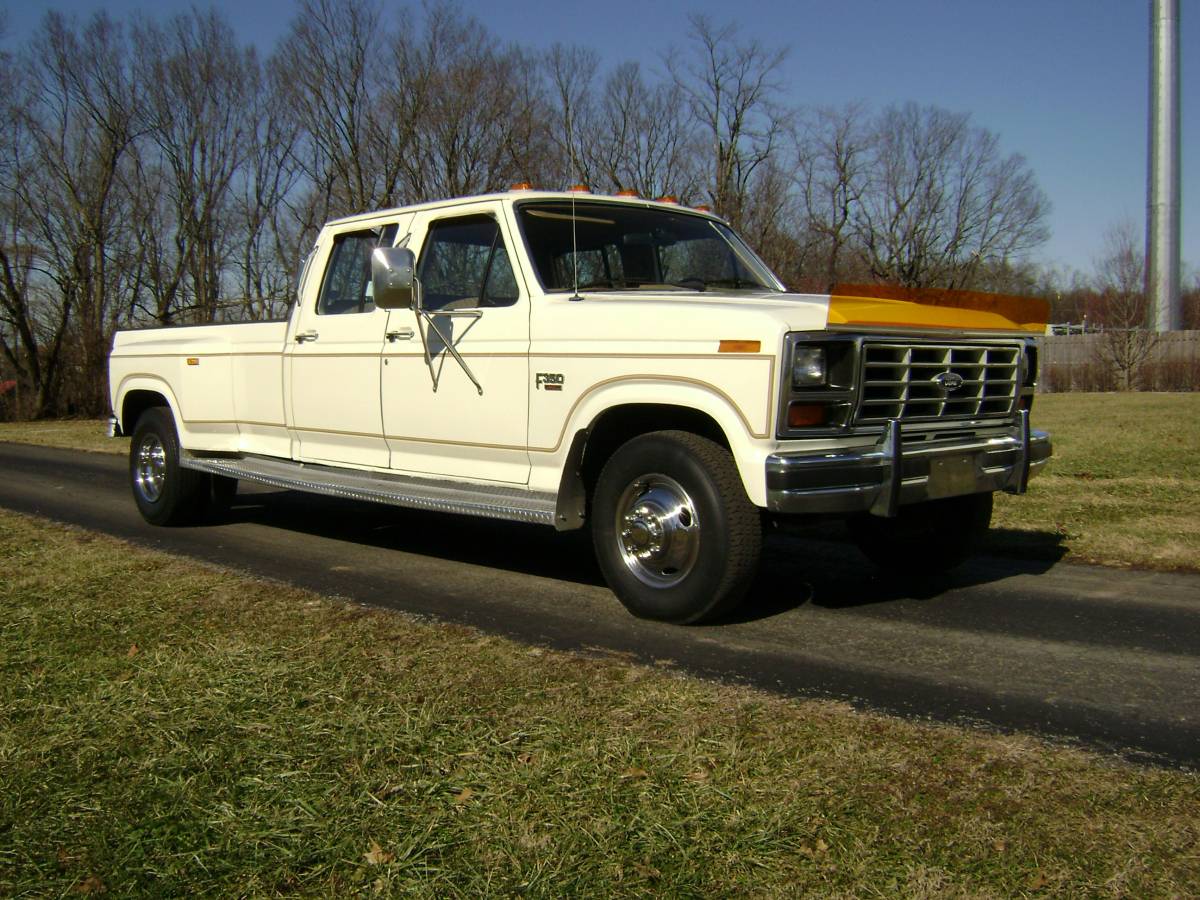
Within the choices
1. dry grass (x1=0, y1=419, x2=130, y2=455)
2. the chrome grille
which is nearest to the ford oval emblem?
the chrome grille

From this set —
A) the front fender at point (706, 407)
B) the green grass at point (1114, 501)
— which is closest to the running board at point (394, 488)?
the front fender at point (706, 407)

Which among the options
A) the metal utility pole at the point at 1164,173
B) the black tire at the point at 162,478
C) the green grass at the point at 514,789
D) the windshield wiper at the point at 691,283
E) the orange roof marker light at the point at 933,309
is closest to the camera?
the green grass at the point at 514,789

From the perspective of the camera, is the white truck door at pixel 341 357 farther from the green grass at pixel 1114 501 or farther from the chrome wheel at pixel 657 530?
the green grass at pixel 1114 501

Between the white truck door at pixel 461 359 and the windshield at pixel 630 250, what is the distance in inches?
9.4

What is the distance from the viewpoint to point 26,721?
3785 mm

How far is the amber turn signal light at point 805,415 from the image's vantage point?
15.0ft

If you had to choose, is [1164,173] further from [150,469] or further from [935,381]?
[150,469]

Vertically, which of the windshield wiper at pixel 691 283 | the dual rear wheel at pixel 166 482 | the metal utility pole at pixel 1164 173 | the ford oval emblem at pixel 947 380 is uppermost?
the metal utility pole at pixel 1164 173

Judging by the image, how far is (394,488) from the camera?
20.4 feet

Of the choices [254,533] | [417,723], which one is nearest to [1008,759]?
[417,723]

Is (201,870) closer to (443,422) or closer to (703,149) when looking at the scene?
(443,422)

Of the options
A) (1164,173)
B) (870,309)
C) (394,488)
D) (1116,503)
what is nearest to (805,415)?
(870,309)

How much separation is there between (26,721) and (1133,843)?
3624mm

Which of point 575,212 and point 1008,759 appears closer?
point 1008,759
